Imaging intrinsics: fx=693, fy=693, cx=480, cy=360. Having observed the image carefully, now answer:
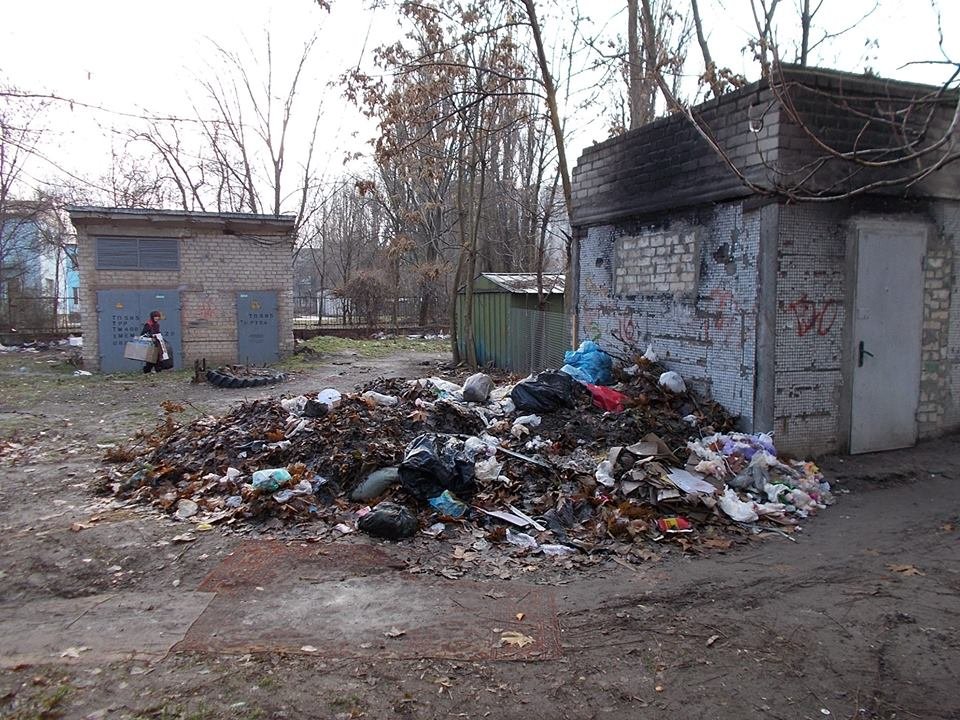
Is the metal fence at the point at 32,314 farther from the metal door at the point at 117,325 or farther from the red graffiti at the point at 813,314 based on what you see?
the red graffiti at the point at 813,314

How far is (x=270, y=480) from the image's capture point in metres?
5.79

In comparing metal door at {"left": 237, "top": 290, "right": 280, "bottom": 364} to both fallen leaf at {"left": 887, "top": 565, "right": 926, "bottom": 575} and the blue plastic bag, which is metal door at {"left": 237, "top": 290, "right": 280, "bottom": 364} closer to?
the blue plastic bag

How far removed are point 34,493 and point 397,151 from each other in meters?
7.90

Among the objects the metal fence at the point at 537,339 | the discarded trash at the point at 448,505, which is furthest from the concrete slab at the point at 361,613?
the metal fence at the point at 537,339

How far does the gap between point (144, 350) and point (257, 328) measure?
2677mm

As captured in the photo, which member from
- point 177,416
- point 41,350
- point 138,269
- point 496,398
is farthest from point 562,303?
point 41,350

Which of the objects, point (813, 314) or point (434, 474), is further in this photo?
point (813, 314)

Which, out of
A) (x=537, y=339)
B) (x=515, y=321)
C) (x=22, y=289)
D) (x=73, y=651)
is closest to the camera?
(x=73, y=651)

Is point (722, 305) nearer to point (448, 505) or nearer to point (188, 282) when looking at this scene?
point (448, 505)

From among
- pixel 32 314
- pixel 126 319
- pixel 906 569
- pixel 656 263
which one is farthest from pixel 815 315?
pixel 32 314

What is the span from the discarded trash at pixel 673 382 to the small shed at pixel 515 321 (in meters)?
3.78

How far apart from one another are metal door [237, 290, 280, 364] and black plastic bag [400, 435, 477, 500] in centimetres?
1264

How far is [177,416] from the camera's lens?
10.3 meters

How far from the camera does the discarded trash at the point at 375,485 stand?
568 cm
